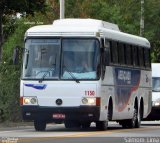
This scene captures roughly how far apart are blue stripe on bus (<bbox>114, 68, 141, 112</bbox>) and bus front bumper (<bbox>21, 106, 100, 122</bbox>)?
266 cm

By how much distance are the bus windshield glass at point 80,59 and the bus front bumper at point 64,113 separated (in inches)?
37.3

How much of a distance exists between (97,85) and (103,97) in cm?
74

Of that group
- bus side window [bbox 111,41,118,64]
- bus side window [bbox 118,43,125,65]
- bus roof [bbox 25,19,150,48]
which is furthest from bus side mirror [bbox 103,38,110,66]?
bus side window [bbox 118,43,125,65]

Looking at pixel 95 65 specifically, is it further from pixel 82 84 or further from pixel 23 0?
pixel 23 0

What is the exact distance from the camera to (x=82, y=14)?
4944 cm

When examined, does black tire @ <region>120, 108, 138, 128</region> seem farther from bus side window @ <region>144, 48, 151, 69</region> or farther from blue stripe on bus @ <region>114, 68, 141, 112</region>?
bus side window @ <region>144, 48, 151, 69</region>

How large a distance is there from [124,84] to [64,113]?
4.20 metres

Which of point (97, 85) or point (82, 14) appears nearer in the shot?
point (97, 85)

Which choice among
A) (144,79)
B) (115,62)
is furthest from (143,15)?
(115,62)

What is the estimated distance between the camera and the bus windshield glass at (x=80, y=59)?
26234 mm

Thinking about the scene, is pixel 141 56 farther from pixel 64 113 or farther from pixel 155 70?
pixel 64 113

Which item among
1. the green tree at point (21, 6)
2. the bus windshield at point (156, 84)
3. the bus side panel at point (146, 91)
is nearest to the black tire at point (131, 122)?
the bus side panel at point (146, 91)

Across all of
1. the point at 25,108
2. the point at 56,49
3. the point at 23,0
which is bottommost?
the point at 25,108

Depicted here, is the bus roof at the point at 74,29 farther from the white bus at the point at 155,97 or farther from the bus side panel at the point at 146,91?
the white bus at the point at 155,97
